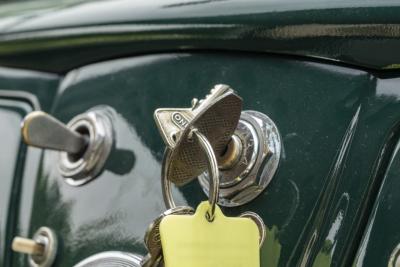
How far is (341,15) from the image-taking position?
37.6 inches

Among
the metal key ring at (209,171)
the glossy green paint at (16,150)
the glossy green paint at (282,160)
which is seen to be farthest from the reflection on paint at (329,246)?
the glossy green paint at (16,150)

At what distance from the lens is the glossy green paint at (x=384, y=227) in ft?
2.85

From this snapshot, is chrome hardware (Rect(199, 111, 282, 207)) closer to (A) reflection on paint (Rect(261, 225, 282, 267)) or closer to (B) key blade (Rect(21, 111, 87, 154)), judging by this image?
(A) reflection on paint (Rect(261, 225, 282, 267))

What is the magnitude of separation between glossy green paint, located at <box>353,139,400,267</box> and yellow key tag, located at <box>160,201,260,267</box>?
0.36 feet

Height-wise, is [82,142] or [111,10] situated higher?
[111,10]

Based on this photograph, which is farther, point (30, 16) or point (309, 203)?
point (30, 16)

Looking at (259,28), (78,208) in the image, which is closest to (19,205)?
(78,208)

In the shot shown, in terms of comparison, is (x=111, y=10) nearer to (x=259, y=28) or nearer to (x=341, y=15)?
(x=259, y=28)

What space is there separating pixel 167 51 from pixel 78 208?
0.23 m

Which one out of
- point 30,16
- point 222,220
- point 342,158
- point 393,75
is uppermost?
point 30,16

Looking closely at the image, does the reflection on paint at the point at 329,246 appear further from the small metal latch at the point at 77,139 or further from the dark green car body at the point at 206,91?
the small metal latch at the point at 77,139

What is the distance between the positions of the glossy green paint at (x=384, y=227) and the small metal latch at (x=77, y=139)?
0.39 meters

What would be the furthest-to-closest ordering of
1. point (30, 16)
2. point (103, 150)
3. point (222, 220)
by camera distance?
point (30, 16), point (103, 150), point (222, 220)

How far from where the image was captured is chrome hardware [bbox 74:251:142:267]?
102 cm
